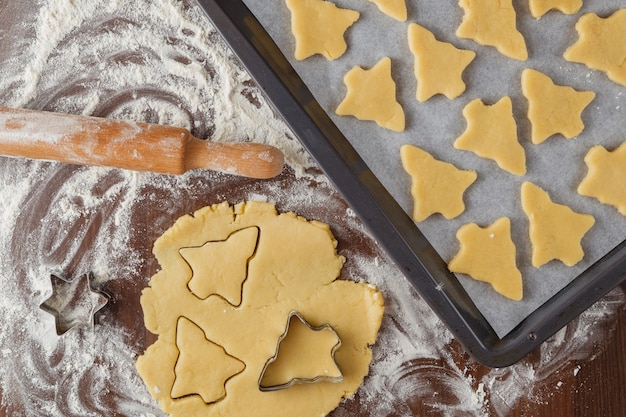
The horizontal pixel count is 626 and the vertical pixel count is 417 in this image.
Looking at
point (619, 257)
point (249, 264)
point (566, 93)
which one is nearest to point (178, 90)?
point (249, 264)

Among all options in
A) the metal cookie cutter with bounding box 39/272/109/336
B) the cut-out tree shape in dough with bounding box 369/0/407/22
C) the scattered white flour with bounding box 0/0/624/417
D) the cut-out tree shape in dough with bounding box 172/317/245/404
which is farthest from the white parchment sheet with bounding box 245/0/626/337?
the metal cookie cutter with bounding box 39/272/109/336

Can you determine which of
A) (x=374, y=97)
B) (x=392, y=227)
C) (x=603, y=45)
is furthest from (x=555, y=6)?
(x=392, y=227)

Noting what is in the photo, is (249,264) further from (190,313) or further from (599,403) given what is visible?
(599,403)

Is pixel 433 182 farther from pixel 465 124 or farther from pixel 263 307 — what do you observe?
pixel 263 307

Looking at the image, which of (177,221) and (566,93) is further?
(177,221)

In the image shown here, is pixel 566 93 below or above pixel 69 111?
below

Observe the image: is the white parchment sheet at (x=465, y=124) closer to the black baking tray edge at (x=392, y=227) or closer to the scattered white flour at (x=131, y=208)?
the black baking tray edge at (x=392, y=227)

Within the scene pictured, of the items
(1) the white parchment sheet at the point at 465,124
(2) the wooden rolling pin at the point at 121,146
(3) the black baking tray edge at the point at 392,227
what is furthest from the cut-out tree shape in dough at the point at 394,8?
(2) the wooden rolling pin at the point at 121,146
